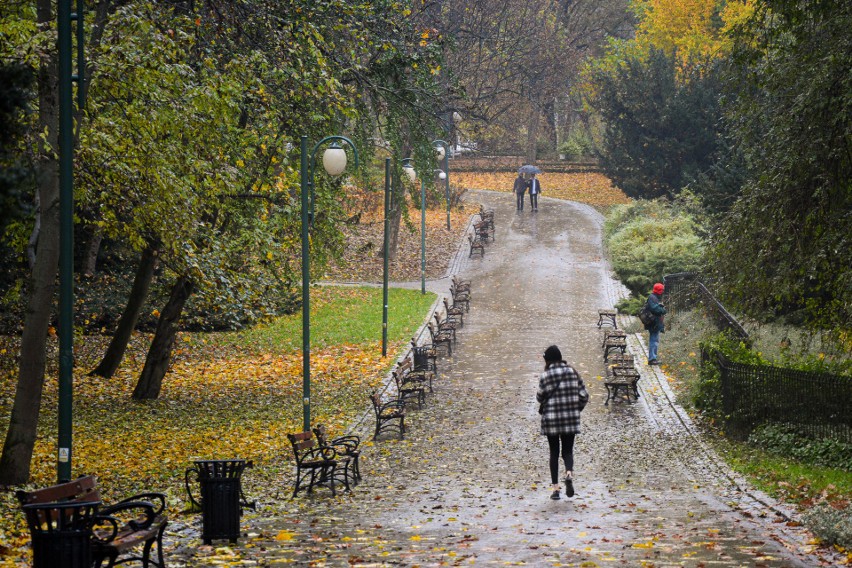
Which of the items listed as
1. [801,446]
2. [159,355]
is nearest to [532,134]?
[159,355]

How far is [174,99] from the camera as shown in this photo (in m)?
15.6

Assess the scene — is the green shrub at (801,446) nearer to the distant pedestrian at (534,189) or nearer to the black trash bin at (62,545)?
the black trash bin at (62,545)

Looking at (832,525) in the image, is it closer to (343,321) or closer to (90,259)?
(343,321)

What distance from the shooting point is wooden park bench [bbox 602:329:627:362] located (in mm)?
24219

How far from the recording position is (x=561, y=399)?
13.0m

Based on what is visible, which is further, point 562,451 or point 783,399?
point 783,399

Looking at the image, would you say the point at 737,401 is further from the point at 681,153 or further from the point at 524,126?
the point at 524,126

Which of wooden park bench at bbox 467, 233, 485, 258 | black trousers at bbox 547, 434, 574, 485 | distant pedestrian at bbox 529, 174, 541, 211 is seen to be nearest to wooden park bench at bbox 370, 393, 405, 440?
black trousers at bbox 547, 434, 574, 485

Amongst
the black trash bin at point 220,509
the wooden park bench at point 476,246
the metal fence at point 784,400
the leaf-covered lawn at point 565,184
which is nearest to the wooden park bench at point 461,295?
the wooden park bench at point 476,246

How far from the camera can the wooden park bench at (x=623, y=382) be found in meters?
20.5

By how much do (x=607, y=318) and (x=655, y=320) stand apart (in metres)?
6.69

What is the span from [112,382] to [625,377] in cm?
1072

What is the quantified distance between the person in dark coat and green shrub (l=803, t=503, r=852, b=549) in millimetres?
2971

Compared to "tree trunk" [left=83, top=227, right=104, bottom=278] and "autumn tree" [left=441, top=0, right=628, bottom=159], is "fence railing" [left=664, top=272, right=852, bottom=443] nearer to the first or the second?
"tree trunk" [left=83, top=227, right=104, bottom=278]
